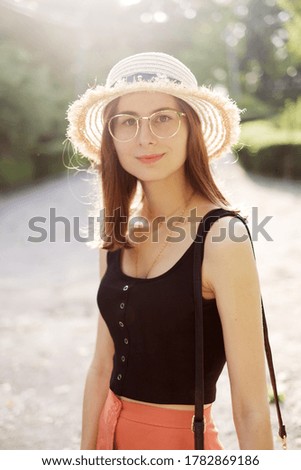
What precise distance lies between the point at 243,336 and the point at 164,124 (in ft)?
2.28

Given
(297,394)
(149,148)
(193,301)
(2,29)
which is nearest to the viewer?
(193,301)

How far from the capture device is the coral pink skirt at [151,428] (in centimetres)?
175

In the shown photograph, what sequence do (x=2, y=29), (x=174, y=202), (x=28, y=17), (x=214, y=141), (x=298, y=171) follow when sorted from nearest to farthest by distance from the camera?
(x=174, y=202), (x=214, y=141), (x=298, y=171), (x=2, y=29), (x=28, y=17)

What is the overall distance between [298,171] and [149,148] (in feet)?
47.4

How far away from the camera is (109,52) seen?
3219 cm

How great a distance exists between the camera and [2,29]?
1977 centimetres

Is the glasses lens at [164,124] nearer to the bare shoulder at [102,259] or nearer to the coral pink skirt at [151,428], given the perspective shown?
the bare shoulder at [102,259]

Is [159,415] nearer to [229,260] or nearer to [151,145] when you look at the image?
[229,260]

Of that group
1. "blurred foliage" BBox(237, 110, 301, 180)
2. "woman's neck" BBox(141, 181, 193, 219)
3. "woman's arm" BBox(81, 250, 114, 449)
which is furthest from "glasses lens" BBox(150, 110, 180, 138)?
"blurred foliage" BBox(237, 110, 301, 180)

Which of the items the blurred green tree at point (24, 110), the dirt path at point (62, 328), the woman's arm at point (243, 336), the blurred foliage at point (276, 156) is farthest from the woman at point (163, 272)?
the blurred green tree at point (24, 110)

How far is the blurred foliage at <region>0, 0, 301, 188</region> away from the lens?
56.8 feet

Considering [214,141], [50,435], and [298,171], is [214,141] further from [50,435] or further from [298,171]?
[298,171]

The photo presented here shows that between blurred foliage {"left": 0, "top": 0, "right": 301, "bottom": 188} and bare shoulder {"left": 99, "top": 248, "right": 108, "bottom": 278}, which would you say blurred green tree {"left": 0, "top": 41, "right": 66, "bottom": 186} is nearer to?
blurred foliage {"left": 0, "top": 0, "right": 301, "bottom": 188}
